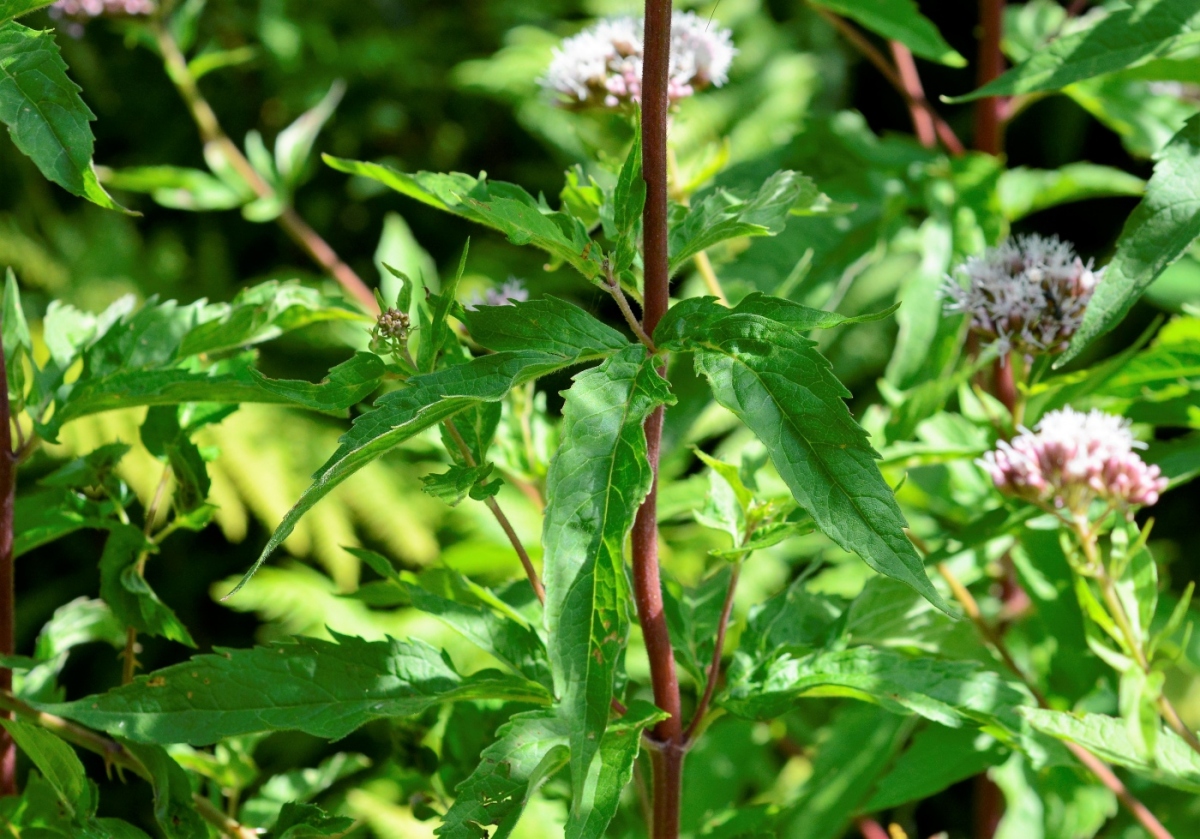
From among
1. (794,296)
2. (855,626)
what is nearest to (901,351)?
(794,296)

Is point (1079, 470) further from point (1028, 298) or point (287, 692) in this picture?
point (287, 692)

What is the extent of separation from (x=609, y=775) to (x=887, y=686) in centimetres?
16

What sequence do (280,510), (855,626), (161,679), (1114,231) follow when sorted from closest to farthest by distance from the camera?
(161,679)
(855,626)
(280,510)
(1114,231)

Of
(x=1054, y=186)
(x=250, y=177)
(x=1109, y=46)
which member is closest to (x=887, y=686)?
(x=1109, y=46)

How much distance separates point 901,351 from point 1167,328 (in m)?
0.24

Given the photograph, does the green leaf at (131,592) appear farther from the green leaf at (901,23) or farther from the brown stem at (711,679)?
the green leaf at (901,23)

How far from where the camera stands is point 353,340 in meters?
0.87

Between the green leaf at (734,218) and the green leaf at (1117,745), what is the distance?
0.30 meters

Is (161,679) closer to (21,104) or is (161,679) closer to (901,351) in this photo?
(21,104)

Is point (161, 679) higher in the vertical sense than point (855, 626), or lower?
higher

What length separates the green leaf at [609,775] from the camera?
49cm

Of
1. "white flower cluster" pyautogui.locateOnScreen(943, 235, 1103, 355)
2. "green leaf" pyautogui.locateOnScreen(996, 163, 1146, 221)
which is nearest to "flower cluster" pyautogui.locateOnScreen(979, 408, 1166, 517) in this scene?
"white flower cluster" pyautogui.locateOnScreen(943, 235, 1103, 355)

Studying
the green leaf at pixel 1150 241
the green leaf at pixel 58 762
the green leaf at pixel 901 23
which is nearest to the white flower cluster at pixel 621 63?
the green leaf at pixel 901 23

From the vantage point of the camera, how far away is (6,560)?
0.65 metres
